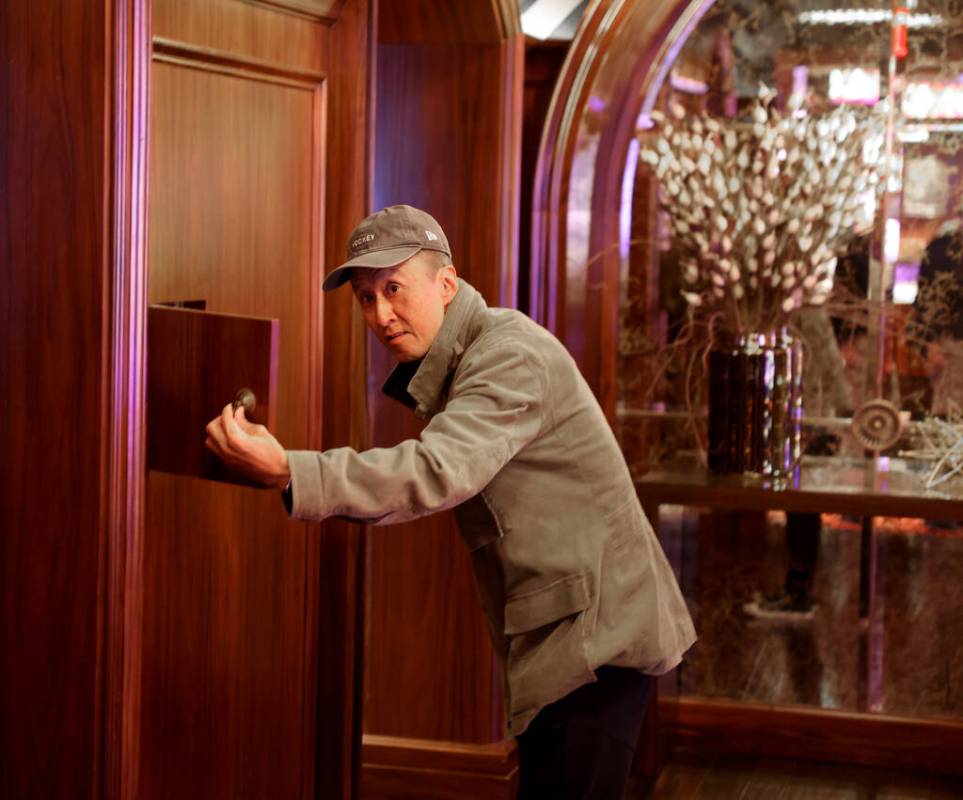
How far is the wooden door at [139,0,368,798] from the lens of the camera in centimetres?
260

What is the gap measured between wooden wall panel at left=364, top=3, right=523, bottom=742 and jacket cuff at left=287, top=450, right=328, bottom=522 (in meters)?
1.82

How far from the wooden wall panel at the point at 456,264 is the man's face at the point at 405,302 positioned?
1449 millimetres

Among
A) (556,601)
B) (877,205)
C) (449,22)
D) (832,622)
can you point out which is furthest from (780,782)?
(449,22)

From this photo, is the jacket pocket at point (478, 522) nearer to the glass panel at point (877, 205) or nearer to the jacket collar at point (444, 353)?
the jacket collar at point (444, 353)

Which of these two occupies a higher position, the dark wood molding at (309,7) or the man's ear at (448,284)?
the dark wood molding at (309,7)

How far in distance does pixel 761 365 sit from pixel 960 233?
80 cm

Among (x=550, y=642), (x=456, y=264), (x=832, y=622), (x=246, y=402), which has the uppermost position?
(x=456, y=264)

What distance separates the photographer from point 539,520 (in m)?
2.29

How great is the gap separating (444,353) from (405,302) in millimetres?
105

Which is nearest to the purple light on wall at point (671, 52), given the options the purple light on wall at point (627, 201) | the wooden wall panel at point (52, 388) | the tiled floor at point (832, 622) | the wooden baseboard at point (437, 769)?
the purple light on wall at point (627, 201)

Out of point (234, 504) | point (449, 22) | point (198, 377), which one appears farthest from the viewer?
point (449, 22)

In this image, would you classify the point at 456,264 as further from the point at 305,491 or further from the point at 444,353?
the point at 305,491

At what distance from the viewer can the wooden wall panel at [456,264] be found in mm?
3740

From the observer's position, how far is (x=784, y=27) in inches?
171
